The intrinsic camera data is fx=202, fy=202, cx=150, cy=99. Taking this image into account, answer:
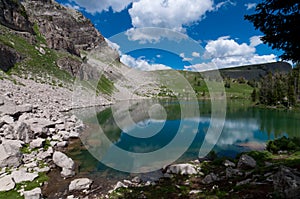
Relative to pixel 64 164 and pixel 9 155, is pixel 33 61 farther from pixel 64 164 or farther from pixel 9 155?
pixel 64 164

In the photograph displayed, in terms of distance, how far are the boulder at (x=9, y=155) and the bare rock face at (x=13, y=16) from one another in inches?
3019

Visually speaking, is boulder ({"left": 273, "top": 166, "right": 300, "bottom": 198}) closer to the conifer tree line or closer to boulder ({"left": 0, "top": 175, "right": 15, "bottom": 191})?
boulder ({"left": 0, "top": 175, "right": 15, "bottom": 191})

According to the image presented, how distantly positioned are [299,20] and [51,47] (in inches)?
3801

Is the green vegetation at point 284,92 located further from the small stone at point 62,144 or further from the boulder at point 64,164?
the boulder at point 64,164

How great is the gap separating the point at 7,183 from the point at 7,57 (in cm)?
5491

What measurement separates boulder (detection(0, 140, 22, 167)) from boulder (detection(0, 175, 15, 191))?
1.89 meters

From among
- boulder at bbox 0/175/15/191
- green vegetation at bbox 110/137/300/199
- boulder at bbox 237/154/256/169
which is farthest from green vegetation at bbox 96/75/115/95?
boulder at bbox 237/154/256/169

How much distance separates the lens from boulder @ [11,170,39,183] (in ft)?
39.4

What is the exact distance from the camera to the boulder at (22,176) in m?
12.0

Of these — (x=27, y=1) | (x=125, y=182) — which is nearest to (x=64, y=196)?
(x=125, y=182)

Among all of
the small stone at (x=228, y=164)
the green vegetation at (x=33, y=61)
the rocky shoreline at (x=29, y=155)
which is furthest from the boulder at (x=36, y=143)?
the green vegetation at (x=33, y=61)

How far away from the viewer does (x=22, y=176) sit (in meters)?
12.4

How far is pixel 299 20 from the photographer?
7.91 metres

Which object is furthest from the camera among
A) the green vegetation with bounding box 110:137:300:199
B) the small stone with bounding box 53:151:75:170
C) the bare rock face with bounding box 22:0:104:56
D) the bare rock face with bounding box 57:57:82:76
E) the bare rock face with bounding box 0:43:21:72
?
the bare rock face with bounding box 22:0:104:56
